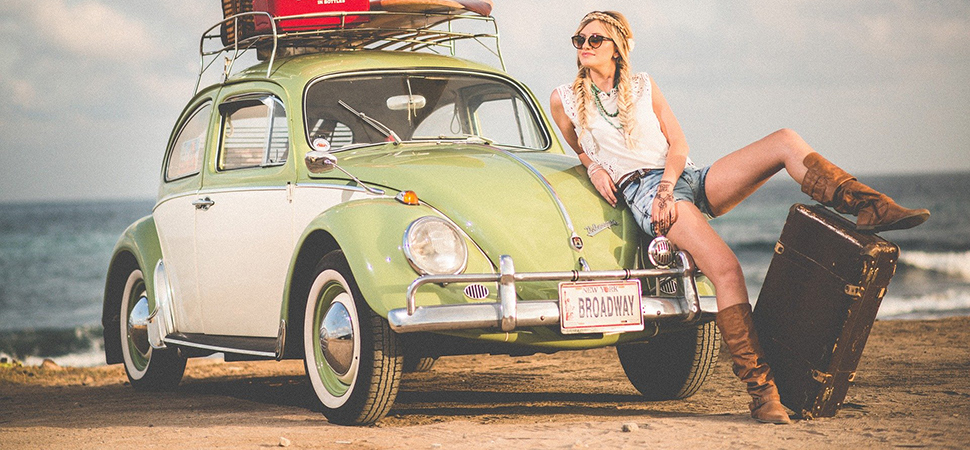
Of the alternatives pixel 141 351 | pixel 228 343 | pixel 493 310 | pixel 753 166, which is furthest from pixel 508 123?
pixel 141 351

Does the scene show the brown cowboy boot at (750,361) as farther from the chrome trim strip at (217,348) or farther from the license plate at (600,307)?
the chrome trim strip at (217,348)

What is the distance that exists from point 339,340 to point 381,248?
1.76ft

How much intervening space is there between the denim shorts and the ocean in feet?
33.1

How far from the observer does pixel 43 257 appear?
37250 mm

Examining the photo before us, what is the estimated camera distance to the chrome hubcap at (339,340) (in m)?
5.10

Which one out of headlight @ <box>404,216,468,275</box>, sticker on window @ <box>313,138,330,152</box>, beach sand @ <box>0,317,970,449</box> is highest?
sticker on window @ <box>313,138,330,152</box>

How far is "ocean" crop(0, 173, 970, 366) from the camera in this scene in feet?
61.2

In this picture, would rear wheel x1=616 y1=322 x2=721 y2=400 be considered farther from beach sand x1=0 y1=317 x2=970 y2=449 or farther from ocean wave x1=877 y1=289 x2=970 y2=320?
ocean wave x1=877 y1=289 x2=970 y2=320

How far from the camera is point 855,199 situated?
4.79 meters

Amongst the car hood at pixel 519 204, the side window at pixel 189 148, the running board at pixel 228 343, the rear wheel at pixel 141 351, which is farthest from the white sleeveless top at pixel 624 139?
the rear wheel at pixel 141 351

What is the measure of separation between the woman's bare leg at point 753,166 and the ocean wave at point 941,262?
19.7m

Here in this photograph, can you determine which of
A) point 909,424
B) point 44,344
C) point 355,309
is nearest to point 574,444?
point 355,309

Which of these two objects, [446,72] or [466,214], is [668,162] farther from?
[446,72]

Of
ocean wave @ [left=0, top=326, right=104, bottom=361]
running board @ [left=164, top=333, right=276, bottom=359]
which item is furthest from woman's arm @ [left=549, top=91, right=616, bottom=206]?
ocean wave @ [left=0, top=326, right=104, bottom=361]
